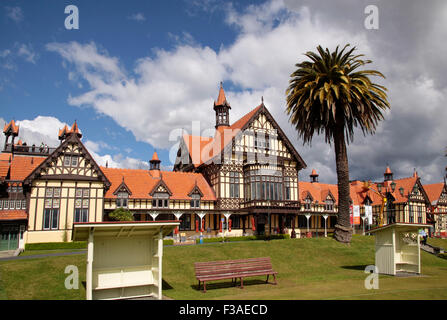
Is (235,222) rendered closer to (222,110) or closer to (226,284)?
(222,110)

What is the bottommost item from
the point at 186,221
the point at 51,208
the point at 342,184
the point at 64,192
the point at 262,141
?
the point at 186,221

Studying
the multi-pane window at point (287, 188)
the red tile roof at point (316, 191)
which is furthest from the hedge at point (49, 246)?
the red tile roof at point (316, 191)

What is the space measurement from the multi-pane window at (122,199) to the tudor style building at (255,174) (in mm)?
10658

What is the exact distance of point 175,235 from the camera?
41812 millimetres

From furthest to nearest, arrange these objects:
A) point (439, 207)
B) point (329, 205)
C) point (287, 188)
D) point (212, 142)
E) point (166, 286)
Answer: point (439, 207) → point (329, 205) → point (212, 142) → point (287, 188) → point (166, 286)

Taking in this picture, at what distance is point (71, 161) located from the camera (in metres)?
38.1

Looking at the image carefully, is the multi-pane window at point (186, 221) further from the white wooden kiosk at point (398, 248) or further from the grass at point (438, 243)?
the grass at point (438, 243)

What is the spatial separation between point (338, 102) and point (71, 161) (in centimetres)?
2787

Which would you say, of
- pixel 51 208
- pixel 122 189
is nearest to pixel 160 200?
pixel 122 189

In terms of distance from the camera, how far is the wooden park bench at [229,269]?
17.4m

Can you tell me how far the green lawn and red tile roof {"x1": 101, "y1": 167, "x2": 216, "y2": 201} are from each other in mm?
17035
